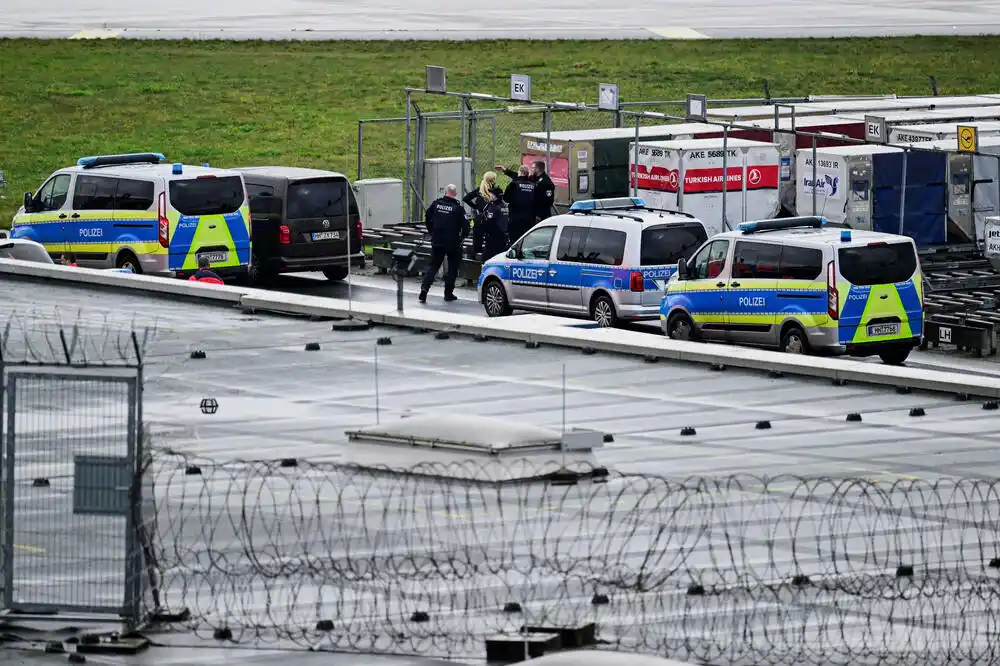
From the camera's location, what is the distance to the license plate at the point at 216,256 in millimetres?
34000

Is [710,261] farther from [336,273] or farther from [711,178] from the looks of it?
[336,273]

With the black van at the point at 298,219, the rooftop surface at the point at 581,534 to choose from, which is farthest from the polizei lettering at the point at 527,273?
the rooftop surface at the point at 581,534

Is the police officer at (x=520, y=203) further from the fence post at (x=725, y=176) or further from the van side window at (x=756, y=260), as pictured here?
the van side window at (x=756, y=260)

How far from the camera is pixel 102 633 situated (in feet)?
46.5

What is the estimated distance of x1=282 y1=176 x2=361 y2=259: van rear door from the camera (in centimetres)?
3559

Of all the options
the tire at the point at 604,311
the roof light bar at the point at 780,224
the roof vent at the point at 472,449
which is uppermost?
the roof light bar at the point at 780,224

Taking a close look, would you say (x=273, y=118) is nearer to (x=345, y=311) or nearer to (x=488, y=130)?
(x=488, y=130)

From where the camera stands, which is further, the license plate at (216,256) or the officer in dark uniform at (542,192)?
the officer in dark uniform at (542,192)

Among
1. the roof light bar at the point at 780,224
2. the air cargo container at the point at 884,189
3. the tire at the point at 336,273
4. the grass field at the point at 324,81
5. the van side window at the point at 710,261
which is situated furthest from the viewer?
the grass field at the point at 324,81

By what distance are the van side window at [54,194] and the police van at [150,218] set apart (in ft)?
0.05

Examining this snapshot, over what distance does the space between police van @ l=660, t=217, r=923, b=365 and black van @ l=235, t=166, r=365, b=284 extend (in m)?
8.69

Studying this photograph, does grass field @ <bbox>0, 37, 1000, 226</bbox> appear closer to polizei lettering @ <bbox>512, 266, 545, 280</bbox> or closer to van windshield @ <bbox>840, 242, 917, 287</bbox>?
polizei lettering @ <bbox>512, 266, 545, 280</bbox>

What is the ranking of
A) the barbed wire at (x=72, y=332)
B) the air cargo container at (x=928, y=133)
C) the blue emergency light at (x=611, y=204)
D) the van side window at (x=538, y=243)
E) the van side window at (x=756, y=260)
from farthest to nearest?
the air cargo container at (x=928, y=133) → the van side window at (x=538, y=243) → the blue emergency light at (x=611, y=204) → the van side window at (x=756, y=260) → the barbed wire at (x=72, y=332)

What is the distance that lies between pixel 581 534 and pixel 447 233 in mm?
19603
